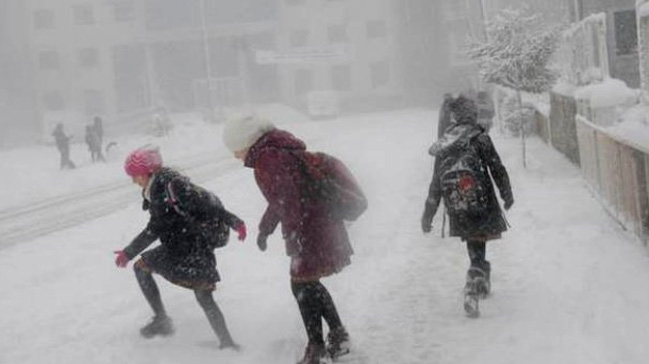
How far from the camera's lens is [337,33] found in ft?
172

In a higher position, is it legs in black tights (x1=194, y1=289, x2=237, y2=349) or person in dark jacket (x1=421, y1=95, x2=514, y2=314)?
person in dark jacket (x1=421, y1=95, x2=514, y2=314)

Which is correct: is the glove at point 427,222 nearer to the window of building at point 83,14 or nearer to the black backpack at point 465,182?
the black backpack at point 465,182

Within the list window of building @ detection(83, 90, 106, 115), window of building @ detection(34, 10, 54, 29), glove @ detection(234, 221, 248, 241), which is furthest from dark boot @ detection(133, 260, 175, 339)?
window of building @ detection(34, 10, 54, 29)

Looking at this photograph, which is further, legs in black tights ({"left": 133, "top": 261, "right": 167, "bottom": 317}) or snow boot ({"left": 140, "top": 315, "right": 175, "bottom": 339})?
snow boot ({"left": 140, "top": 315, "right": 175, "bottom": 339})

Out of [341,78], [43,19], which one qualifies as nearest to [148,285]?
[341,78]

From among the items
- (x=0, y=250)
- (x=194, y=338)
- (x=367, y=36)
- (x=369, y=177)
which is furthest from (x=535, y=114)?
(x=367, y=36)

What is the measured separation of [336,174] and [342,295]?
231 centimetres

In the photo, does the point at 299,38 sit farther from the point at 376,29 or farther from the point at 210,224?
the point at 210,224

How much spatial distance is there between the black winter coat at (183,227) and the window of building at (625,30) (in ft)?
58.3

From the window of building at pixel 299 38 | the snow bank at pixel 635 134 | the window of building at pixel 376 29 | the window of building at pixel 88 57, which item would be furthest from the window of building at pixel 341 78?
the snow bank at pixel 635 134

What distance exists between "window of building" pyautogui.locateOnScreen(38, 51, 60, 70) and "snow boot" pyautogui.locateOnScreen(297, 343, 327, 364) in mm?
53632

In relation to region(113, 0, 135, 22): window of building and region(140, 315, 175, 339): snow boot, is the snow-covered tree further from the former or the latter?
region(113, 0, 135, 22): window of building

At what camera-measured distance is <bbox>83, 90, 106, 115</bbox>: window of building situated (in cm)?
5329

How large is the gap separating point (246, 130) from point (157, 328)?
7.03ft
